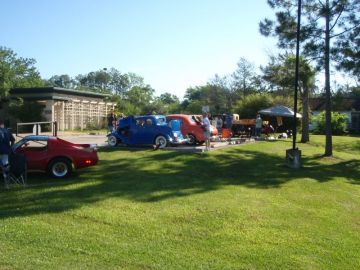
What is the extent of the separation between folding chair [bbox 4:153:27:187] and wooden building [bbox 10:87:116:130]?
95.1 feet

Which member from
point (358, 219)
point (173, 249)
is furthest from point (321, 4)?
point (173, 249)

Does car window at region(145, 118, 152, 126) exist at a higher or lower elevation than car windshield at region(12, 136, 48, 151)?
higher

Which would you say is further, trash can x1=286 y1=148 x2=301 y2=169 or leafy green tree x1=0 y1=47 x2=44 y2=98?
leafy green tree x1=0 y1=47 x2=44 y2=98

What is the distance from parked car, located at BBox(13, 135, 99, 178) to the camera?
12633 millimetres

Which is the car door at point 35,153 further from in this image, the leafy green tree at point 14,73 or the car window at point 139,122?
the leafy green tree at point 14,73

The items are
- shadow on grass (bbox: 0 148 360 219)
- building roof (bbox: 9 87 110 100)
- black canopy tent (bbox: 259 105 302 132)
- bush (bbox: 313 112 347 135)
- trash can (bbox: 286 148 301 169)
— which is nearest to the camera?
shadow on grass (bbox: 0 148 360 219)

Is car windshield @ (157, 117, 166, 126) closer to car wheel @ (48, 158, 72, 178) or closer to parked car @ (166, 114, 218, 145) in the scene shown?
parked car @ (166, 114, 218, 145)

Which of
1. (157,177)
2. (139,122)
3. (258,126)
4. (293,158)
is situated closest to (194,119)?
(139,122)

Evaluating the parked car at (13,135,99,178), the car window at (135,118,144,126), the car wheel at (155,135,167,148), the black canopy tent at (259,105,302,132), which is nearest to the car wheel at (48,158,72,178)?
the parked car at (13,135,99,178)

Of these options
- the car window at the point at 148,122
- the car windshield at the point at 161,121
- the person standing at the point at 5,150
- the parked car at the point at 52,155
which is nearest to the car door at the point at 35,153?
the parked car at the point at 52,155

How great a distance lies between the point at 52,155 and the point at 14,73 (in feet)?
130

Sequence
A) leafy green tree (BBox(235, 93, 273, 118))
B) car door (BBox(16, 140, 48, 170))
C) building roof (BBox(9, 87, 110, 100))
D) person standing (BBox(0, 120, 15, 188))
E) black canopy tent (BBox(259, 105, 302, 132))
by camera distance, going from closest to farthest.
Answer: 1. person standing (BBox(0, 120, 15, 188))
2. car door (BBox(16, 140, 48, 170))
3. black canopy tent (BBox(259, 105, 302, 132))
4. building roof (BBox(9, 87, 110, 100))
5. leafy green tree (BBox(235, 93, 273, 118))

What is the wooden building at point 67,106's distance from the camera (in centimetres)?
4325

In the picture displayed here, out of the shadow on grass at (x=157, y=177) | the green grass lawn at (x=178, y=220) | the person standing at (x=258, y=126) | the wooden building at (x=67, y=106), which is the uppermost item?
the wooden building at (x=67, y=106)
